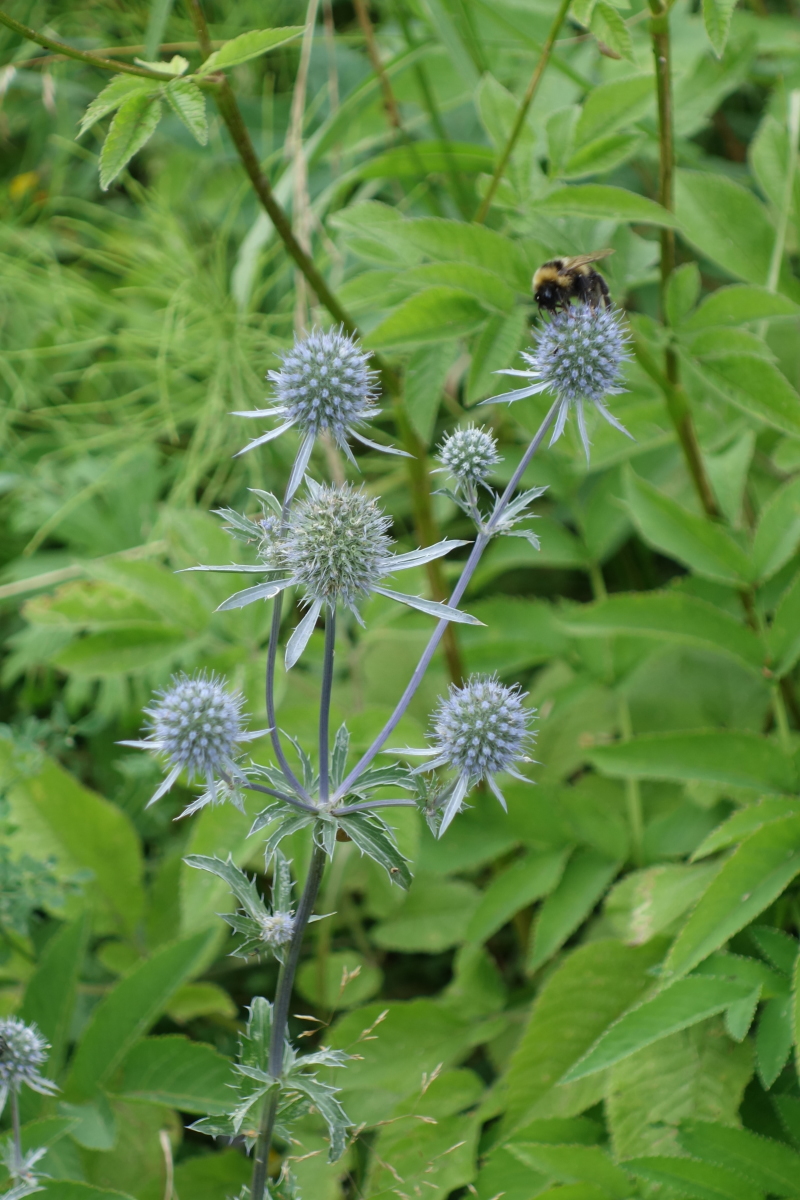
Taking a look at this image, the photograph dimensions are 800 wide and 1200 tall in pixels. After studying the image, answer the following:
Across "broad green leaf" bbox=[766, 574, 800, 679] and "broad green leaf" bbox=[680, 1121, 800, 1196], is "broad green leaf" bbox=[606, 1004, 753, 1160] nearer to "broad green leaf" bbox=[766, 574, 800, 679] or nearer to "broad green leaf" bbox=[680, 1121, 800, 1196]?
"broad green leaf" bbox=[680, 1121, 800, 1196]

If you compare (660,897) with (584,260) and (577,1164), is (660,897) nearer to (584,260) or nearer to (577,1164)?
(577,1164)

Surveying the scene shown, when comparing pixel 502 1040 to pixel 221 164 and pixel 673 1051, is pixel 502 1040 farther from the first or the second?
pixel 221 164

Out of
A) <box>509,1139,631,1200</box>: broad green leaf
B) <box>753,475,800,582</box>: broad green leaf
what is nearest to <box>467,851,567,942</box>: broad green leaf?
<box>509,1139,631,1200</box>: broad green leaf

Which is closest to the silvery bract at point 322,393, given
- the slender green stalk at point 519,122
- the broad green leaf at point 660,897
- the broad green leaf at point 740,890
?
the slender green stalk at point 519,122

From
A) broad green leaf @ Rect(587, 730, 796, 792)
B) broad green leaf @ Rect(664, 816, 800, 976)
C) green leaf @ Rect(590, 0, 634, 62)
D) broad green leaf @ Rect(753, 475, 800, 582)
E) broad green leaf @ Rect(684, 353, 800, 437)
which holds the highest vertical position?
green leaf @ Rect(590, 0, 634, 62)

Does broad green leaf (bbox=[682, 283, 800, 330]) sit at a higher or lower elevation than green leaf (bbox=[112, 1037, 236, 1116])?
higher

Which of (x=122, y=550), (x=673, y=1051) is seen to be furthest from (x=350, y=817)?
(x=122, y=550)

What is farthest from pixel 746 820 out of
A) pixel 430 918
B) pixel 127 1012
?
pixel 127 1012
